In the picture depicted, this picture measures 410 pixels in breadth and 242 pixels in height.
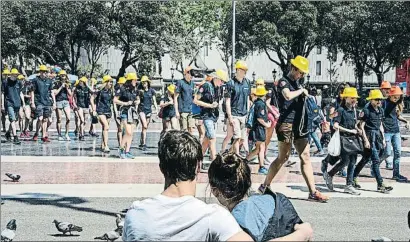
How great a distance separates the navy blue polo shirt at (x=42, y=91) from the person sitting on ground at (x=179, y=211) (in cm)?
1370

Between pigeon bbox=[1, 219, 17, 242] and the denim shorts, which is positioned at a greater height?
the denim shorts

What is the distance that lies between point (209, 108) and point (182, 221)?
27.5 ft

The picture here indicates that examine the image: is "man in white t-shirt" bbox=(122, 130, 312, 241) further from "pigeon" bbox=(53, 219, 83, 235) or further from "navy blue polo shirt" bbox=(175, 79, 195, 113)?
"navy blue polo shirt" bbox=(175, 79, 195, 113)

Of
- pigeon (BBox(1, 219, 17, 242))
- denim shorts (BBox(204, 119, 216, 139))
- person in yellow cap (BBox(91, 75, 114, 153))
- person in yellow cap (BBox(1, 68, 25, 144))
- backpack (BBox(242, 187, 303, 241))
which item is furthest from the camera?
person in yellow cap (BBox(1, 68, 25, 144))

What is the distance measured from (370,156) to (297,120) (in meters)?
1.82

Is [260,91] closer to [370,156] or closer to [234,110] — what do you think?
[234,110]

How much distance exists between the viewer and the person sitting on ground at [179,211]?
3188mm

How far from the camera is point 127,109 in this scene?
13.4m

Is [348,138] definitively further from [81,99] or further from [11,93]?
[81,99]

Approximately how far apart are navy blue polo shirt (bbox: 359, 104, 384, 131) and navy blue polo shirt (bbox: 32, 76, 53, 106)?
885 centimetres

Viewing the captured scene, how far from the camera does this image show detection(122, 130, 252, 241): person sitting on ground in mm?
3188

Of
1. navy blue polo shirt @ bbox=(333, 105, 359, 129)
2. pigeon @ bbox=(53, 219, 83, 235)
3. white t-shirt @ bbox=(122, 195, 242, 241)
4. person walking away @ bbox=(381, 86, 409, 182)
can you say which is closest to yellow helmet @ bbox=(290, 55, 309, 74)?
navy blue polo shirt @ bbox=(333, 105, 359, 129)

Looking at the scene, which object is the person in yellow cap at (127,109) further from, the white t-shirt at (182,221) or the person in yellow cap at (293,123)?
the white t-shirt at (182,221)

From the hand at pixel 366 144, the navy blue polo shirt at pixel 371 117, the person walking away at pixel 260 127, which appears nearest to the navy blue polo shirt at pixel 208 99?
the person walking away at pixel 260 127
